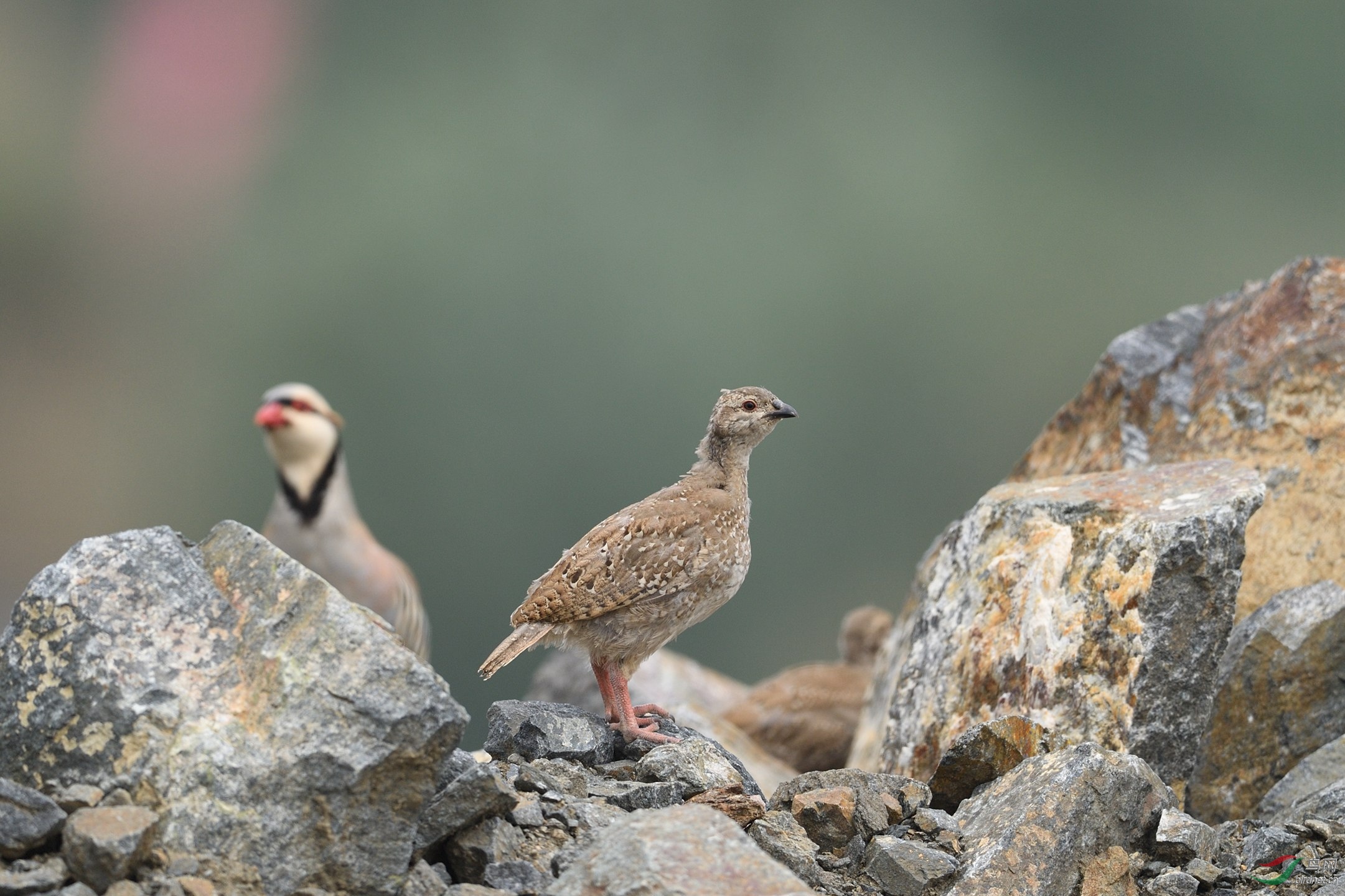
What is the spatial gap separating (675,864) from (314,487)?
8.89m

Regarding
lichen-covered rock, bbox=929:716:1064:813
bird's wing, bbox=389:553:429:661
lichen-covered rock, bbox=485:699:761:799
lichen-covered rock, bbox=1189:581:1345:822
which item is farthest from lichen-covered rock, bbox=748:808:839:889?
bird's wing, bbox=389:553:429:661

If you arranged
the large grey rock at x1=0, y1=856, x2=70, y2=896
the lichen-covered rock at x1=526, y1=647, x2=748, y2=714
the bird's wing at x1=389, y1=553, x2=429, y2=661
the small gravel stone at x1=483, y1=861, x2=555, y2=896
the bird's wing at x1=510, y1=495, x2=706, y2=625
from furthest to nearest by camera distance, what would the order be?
the lichen-covered rock at x1=526, y1=647, x2=748, y2=714, the bird's wing at x1=389, y1=553, x2=429, y2=661, the bird's wing at x1=510, y1=495, x2=706, y2=625, the small gravel stone at x1=483, y1=861, x2=555, y2=896, the large grey rock at x1=0, y1=856, x2=70, y2=896

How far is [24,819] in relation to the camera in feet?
14.9

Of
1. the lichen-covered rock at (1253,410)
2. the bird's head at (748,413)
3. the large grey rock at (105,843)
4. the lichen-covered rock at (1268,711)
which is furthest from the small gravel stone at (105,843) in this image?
the lichen-covered rock at (1253,410)

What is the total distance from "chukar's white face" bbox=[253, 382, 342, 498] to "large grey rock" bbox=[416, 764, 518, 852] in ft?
26.5

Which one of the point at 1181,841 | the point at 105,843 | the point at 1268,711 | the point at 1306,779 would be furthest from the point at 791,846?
the point at 1268,711

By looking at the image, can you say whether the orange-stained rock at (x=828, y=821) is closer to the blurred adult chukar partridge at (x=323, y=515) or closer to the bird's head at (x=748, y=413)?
the bird's head at (x=748, y=413)

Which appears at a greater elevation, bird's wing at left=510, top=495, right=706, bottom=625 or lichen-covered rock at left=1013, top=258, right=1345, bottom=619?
lichen-covered rock at left=1013, top=258, right=1345, bottom=619

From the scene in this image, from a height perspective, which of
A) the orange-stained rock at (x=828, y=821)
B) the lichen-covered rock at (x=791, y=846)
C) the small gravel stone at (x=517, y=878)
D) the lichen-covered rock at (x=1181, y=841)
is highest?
the lichen-covered rock at (x=1181, y=841)

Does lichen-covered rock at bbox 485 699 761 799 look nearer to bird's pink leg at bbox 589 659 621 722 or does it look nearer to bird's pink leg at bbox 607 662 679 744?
bird's pink leg at bbox 607 662 679 744

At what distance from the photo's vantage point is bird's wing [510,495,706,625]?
21.4 feet

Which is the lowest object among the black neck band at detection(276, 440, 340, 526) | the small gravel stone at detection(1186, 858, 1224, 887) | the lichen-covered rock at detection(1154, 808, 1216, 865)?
the small gravel stone at detection(1186, 858, 1224, 887)

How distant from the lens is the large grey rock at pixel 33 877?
439 cm

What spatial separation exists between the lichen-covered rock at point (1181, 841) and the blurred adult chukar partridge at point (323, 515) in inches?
302
